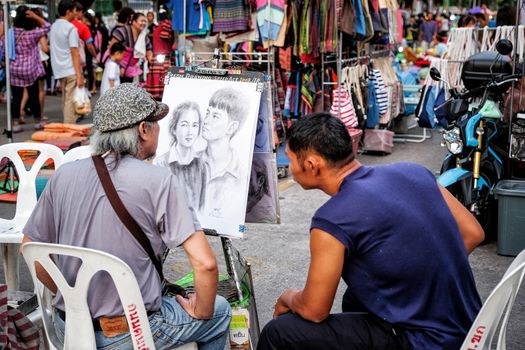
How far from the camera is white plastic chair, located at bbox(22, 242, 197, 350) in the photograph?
8.12 feet

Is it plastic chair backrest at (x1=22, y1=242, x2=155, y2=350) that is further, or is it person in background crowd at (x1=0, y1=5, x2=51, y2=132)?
person in background crowd at (x1=0, y1=5, x2=51, y2=132)

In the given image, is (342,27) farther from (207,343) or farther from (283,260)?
(207,343)

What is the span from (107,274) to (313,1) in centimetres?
587

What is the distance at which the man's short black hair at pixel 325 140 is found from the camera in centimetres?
252

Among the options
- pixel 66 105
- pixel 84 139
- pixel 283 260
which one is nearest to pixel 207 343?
pixel 283 260

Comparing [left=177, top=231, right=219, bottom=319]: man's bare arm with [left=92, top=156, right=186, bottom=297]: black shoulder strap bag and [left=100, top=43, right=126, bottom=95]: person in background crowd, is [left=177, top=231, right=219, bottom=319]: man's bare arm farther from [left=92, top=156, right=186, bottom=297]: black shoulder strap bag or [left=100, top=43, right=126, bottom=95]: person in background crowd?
[left=100, top=43, right=126, bottom=95]: person in background crowd

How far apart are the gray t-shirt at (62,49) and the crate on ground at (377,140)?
3.98m

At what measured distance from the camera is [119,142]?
8.84 feet

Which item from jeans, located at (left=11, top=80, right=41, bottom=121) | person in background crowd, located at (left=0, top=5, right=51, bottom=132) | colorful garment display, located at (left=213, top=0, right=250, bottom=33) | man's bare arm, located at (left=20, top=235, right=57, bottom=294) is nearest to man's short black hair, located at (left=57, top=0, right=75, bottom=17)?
person in background crowd, located at (left=0, top=5, right=51, bottom=132)

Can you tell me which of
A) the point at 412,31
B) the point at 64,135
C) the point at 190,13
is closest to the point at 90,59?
the point at 64,135

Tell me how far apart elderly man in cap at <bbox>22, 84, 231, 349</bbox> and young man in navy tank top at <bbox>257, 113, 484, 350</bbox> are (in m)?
0.36

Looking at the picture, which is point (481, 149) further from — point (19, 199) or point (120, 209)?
point (120, 209)

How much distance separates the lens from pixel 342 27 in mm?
7973

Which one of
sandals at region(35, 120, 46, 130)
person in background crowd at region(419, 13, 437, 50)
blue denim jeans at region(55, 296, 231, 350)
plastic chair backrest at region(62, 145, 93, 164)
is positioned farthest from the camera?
person in background crowd at region(419, 13, 437, 50)
